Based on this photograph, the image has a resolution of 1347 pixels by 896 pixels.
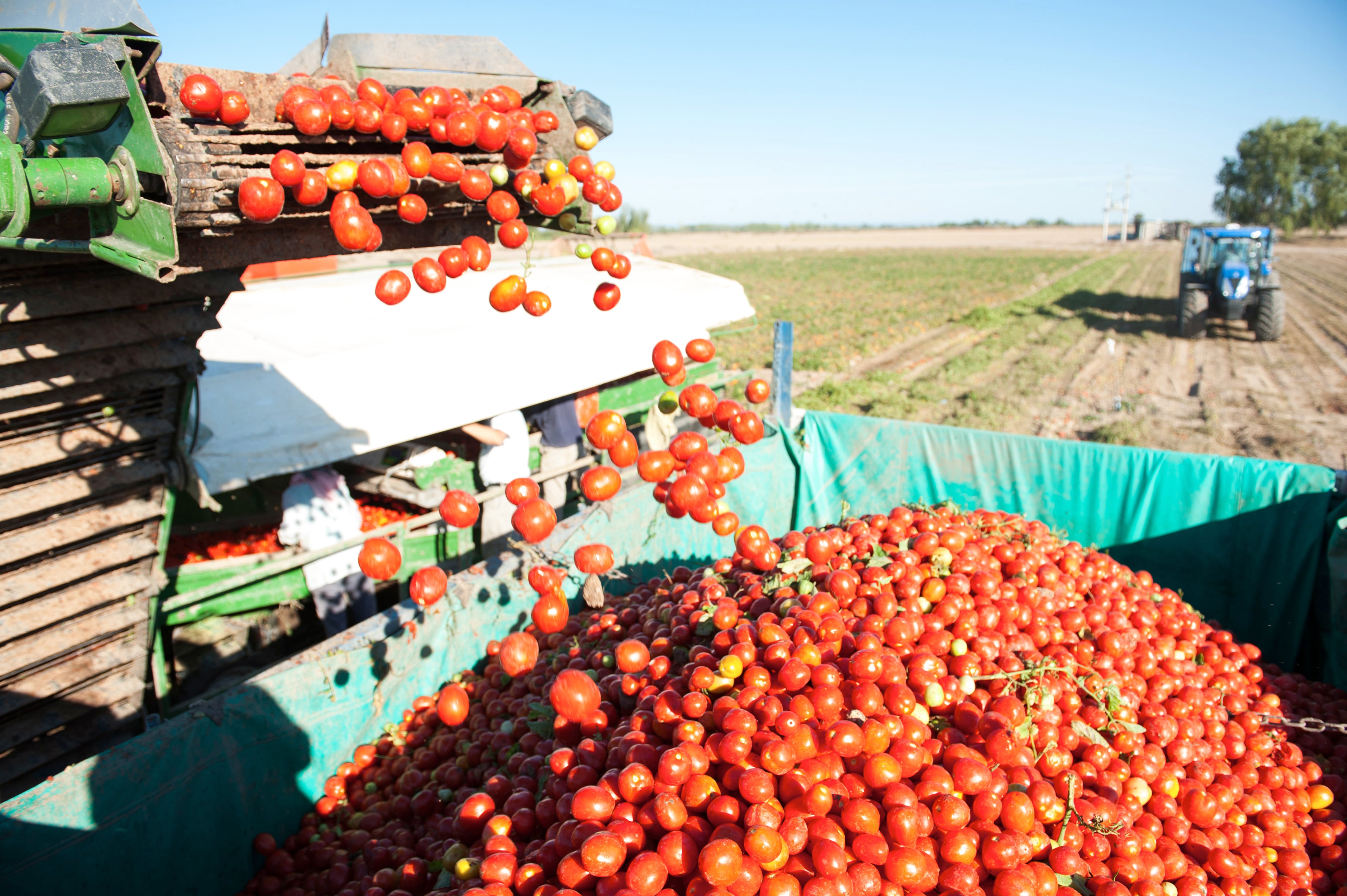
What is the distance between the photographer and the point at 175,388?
4.05 meters

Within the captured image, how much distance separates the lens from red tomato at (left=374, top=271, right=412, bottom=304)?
3.41 m

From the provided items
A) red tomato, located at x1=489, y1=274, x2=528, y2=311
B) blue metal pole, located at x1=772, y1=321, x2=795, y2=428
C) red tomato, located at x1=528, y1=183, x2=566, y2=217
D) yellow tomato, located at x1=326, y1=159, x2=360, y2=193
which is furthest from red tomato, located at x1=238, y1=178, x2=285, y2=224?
blue metal pole, located at x1=772, y1=321, x2=795, y2=428

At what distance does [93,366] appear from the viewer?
3469 mm

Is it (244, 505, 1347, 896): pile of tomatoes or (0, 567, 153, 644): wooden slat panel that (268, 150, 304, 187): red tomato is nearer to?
(244, 505, 1347, 896): pile of tomatoes

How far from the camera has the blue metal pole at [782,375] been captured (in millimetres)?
7613

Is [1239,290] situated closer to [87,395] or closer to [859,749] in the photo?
[859,749]

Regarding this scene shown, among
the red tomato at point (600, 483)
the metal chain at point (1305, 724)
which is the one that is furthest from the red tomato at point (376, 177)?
the metal chain at point (1305, 724)

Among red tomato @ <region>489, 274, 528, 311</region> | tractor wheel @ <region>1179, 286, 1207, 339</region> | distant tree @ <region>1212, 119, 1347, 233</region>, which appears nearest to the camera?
red tomato @ <region>489, 274, 528, 311</region>

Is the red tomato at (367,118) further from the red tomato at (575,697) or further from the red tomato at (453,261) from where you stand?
the red tomato at (575,697)

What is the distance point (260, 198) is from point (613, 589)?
12.9 ft

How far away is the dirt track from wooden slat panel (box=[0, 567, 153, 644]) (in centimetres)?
1142

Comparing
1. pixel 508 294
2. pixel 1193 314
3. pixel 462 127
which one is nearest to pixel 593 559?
pixel 508 294

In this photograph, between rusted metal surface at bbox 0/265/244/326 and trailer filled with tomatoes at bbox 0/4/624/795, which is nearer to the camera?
trailer filled with tomatoes at bbox 0/4/624/795

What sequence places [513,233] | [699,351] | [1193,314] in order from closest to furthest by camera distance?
[513,233], [699,351], [1193,314]
